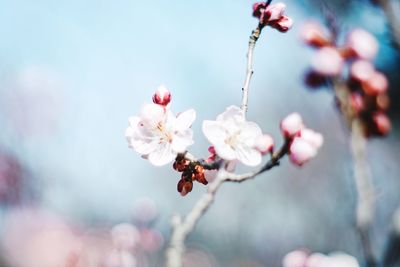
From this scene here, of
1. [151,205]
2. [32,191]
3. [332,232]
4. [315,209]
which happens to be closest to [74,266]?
[151,205]

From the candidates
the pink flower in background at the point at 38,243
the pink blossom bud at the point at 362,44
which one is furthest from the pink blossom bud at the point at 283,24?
the pink flower in background at the point at 38,243

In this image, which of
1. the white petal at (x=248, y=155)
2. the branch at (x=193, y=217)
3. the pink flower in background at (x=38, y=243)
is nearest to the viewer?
the branch at (x=193, y=217)

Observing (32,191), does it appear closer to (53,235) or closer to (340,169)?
(53,235)

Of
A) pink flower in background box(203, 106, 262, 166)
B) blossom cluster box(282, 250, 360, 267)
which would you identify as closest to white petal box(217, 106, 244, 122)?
pink flower in background box(203, 106, 262, 166)

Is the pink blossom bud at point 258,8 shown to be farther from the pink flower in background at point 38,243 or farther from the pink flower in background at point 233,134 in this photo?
the pink flower in background at point 38,243

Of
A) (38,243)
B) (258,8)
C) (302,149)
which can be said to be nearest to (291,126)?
(302,149)

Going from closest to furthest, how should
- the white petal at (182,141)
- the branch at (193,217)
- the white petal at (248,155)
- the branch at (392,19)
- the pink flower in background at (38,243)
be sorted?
the branch at (193,217) < the white petal at (182,141) < the white petal at (248,155) < the branch at (392,19) < the pink flower in background at (38,243)
